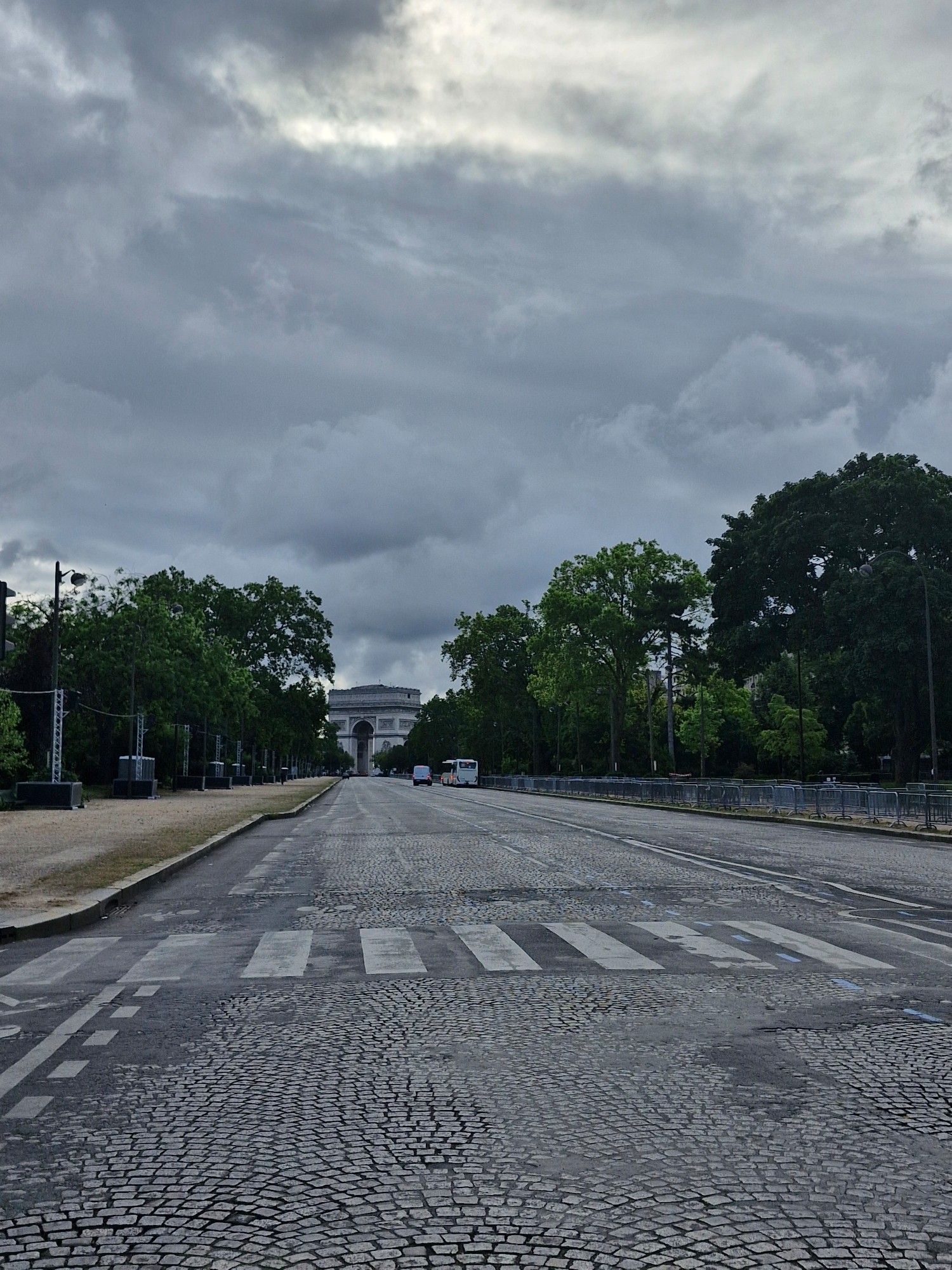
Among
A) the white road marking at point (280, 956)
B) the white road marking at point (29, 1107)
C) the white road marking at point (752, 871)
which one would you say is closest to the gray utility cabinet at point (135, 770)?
the white road marking at point (752, 871)

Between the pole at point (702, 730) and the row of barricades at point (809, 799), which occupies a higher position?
the pole at point (702, 730)

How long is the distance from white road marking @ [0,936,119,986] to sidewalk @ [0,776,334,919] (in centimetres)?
123

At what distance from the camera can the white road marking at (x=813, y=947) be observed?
9.64 m

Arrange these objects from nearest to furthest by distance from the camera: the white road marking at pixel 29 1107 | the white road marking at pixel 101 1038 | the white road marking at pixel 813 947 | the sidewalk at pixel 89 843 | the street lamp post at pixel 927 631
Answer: the white road marking at pixel 29 1107 < the white road marking at pixel 101 1038 < the white road marking at pixel 813 947 < the sidewalk at pixel 89 843 < the street lamp post at pixel 927 631

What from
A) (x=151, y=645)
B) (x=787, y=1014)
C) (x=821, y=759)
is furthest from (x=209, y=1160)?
(x=821, y=759)

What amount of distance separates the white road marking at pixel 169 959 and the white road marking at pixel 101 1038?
1778 mm

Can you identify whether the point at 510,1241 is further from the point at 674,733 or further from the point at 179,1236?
the point at 674,733

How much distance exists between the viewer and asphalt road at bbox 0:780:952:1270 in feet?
13.6

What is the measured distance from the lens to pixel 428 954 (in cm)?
1032

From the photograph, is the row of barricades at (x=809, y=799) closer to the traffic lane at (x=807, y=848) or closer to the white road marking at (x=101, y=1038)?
the traffic lane at (x=807, y=848)

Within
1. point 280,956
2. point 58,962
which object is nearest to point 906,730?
point 280,956

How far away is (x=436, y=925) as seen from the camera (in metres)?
12.2

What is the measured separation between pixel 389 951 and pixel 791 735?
89.3 meters

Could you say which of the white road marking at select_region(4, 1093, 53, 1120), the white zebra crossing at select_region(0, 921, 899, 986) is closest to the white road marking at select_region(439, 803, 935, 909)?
the white zebra crossing at select_region(0, 921, 899, 986)
